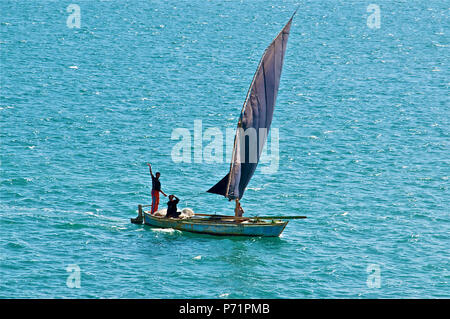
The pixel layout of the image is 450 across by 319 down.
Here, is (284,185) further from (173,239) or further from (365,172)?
(173,239)

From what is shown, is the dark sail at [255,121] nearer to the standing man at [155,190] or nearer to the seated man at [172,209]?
the seated man at [172,209]

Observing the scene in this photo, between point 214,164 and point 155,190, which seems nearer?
point 155,190

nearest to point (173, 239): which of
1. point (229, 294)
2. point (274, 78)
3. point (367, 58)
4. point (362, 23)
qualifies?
point (229, 294)

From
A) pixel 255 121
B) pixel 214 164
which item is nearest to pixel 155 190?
pixel 255 121

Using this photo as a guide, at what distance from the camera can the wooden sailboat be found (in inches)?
2290

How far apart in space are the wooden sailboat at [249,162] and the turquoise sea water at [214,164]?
815mm

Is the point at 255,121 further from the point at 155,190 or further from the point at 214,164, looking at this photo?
the point at 214,164

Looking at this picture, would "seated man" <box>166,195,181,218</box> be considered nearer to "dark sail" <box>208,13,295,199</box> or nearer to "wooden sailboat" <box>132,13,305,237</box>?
"wooden sailboat" <box>132,13,305,237</box>

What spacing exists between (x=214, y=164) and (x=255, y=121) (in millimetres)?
17561

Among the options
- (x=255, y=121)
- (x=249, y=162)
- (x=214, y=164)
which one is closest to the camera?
(x=255, y=121)

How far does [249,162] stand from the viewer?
198 ft

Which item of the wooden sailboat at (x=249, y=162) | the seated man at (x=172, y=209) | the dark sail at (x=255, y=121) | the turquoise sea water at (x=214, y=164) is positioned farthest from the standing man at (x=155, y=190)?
the dark sail at (x=255, y=121)

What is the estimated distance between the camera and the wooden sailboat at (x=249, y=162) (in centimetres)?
5816

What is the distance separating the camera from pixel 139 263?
5406cm
